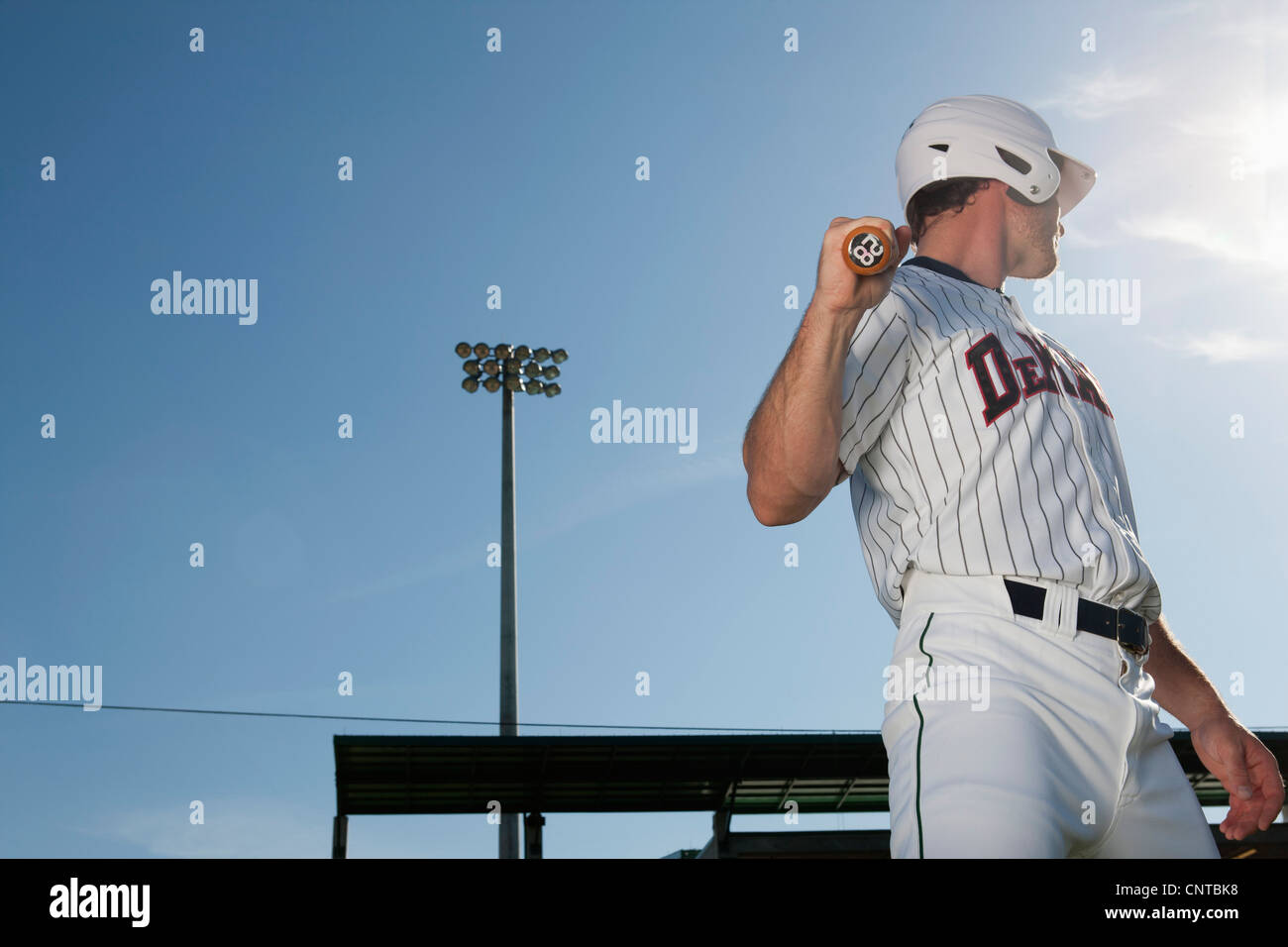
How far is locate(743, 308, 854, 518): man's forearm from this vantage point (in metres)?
2.64

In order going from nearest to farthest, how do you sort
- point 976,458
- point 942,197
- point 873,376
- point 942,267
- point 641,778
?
point 976,458, point 873,376, point 942,267, point 942,197, point 641,778

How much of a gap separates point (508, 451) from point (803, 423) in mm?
19794

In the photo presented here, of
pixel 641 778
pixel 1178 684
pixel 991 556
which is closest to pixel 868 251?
pixel 991 556

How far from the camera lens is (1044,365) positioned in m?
3.10

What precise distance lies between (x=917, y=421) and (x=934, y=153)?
0.96 meters

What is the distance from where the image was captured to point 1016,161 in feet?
11.2

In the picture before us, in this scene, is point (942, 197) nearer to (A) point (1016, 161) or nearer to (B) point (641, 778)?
(A) point (1016, 161)

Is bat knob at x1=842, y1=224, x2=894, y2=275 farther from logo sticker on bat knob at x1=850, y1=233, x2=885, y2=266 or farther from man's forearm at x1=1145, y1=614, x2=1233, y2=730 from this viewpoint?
man's forearm at x1=1145, y1=614, x2=1233, y2=730

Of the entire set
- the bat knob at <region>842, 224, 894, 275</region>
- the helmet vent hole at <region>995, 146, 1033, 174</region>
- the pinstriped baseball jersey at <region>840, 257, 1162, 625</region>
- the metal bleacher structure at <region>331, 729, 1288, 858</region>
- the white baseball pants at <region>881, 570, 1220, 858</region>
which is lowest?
the metal bleacher structure at <region>331, 729, 1288, 858</region>

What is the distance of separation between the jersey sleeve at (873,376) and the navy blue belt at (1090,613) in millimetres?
522

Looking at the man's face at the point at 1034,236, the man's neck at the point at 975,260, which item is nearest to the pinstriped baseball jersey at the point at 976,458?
the man's neck at the point at 975,260

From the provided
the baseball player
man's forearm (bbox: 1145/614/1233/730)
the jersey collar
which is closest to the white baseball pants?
the baseball player
